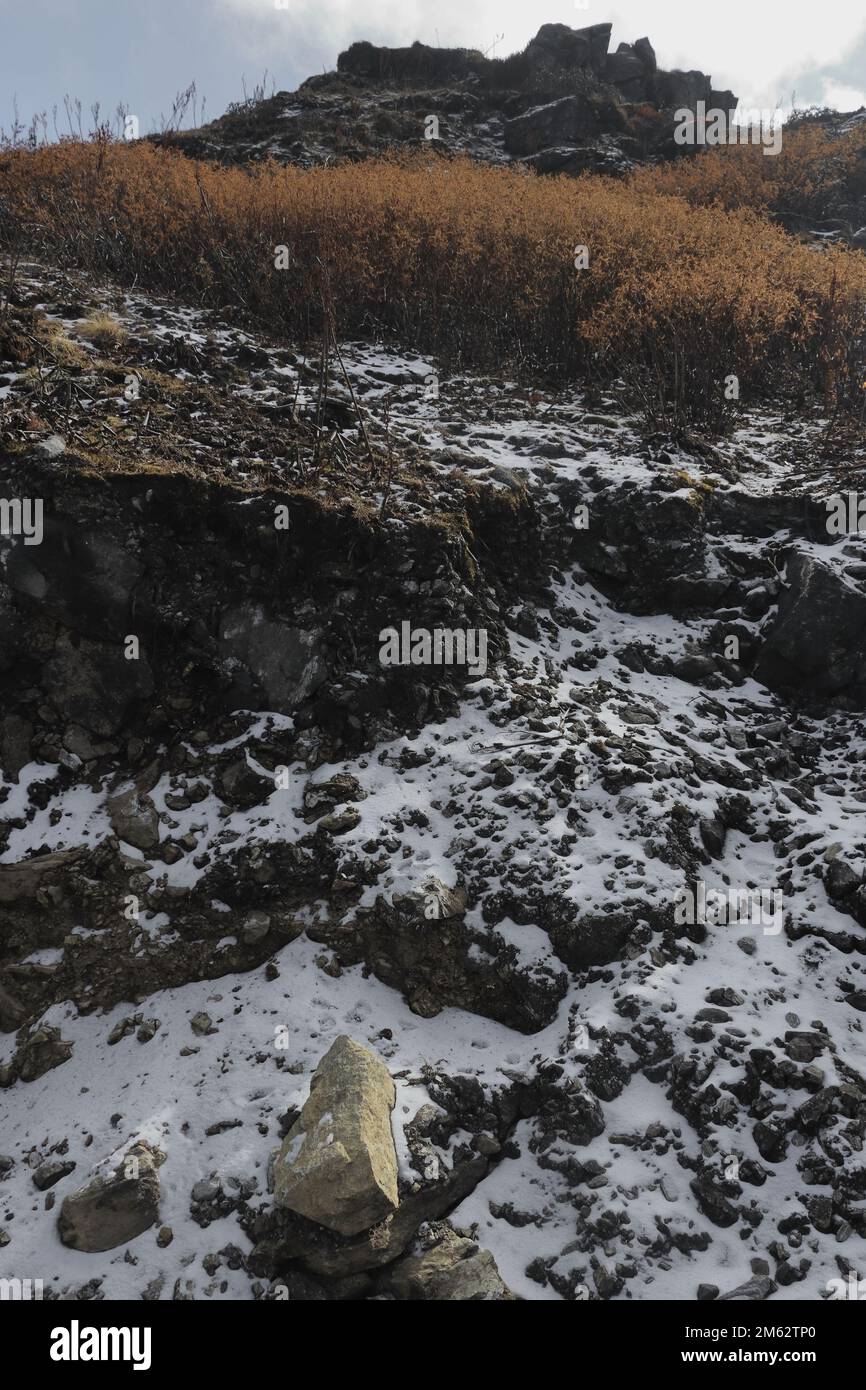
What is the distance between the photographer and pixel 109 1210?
371 centimetres

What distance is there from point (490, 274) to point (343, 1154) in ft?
37.2

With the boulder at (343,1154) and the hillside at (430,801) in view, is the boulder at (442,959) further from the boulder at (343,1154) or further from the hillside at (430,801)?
the boulder at (343,1154)

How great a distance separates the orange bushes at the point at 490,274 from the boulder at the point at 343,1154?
321 inches

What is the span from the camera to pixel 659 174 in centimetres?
1836

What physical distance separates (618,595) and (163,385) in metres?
5.05

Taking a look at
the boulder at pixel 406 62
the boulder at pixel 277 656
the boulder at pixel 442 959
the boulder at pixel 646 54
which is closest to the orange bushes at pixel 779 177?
the boulder at pixel 646 54

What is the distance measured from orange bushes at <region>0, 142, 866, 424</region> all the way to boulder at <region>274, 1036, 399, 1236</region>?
8157 mm

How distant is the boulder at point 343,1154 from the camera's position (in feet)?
11.7

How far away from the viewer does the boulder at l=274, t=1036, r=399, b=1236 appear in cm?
356

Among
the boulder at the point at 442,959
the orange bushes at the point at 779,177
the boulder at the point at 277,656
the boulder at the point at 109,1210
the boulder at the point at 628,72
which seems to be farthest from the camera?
the boulder at the point at 628,72

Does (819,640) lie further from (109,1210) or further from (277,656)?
(109,1210)

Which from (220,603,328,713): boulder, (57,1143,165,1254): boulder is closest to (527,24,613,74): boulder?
(220,603,328,713): boulder

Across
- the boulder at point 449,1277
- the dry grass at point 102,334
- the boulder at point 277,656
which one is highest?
the dry grass at point 102,334

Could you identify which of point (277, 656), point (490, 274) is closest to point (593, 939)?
point (277, 656)
